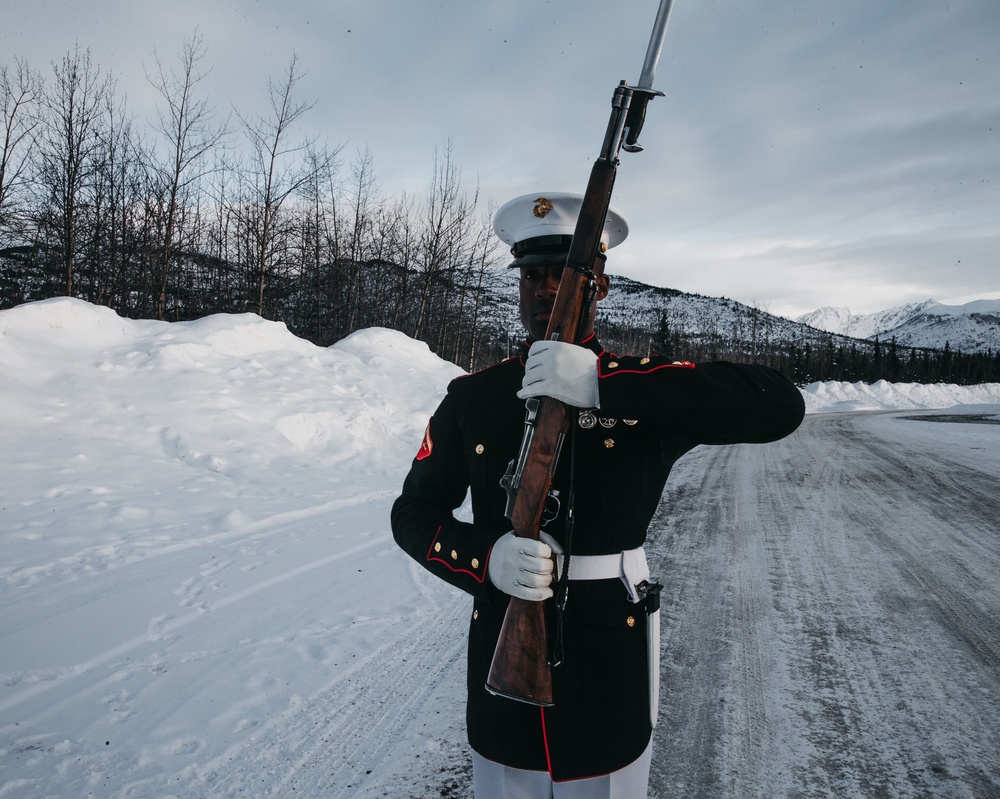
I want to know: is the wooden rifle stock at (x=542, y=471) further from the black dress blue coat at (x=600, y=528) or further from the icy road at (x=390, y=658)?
the icy road at (x=390, y=658)

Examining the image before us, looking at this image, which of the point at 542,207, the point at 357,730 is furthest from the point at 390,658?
the point at 542,207

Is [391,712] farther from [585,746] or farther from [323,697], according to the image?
[585,746]

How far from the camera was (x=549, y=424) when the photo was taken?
1.35 meters

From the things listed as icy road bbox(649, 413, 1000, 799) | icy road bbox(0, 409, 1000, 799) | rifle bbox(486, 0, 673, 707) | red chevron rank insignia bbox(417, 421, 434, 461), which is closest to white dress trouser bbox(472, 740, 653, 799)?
rifle bbox(486, 0, 673, 707)

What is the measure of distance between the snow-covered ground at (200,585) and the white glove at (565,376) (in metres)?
1.88

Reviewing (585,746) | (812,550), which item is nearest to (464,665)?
(585,746)

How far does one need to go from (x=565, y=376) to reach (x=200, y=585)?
4011 mm

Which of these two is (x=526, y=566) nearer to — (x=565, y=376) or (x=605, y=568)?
(x=605, y=568)

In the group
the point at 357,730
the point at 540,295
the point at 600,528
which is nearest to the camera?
the point at 600,528

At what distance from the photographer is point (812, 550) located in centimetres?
518

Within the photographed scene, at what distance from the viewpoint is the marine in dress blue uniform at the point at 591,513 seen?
1.34m

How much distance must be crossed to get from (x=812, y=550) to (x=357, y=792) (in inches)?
177

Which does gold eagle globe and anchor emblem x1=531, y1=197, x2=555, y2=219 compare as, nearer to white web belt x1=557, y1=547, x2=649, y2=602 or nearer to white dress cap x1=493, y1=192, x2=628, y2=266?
white dress cap x1=493, y1=192, x2=628, y2=266

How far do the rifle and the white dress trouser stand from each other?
0.28 m
